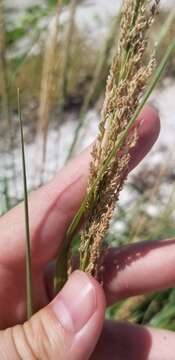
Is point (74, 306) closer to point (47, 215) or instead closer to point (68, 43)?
point (47, 215)

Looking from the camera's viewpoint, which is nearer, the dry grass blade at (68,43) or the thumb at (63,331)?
the thumb at (63,331)

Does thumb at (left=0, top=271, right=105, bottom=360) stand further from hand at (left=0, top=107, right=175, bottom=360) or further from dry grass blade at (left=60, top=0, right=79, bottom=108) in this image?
dry grass blade at (left=60, top=0, right=79, bottom=108)

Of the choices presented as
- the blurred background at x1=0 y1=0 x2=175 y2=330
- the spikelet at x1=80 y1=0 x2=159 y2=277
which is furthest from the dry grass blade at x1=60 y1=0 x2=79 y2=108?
the spikelet at x1=80 y1=0 x2=159 y2=277

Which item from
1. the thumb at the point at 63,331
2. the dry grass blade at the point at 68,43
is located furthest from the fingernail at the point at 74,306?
the dry grass blade at the point at 68,43

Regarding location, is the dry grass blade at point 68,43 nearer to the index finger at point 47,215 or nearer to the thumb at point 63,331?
the index finger at point 47,215

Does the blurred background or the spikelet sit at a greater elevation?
the spikelet

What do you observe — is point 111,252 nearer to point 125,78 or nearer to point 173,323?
point 173,323

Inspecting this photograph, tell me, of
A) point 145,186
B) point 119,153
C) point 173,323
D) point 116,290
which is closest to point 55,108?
point 145,186
